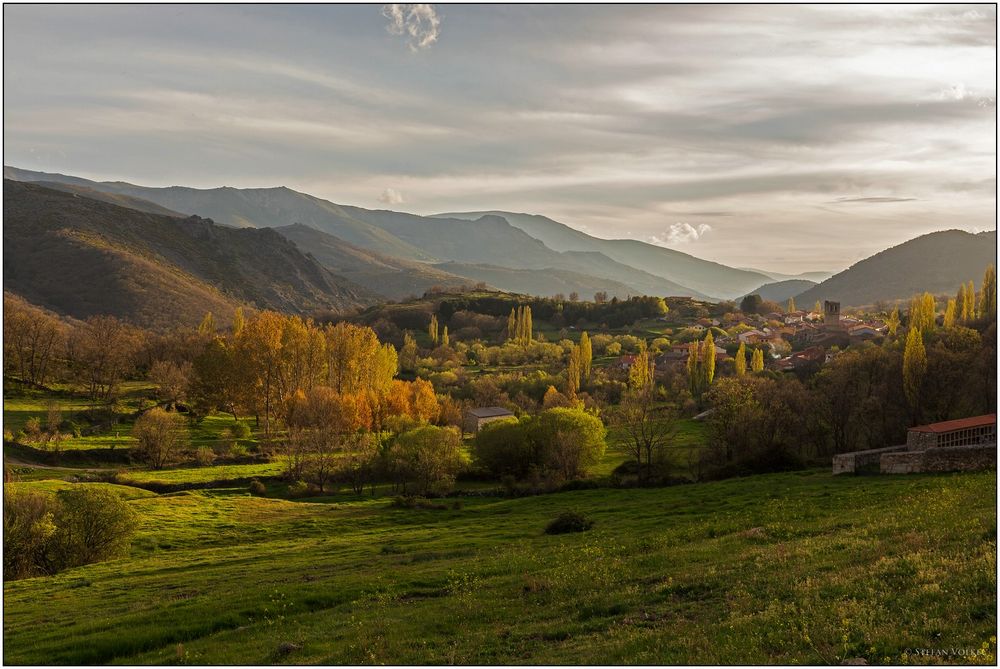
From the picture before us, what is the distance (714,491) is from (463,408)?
223ft

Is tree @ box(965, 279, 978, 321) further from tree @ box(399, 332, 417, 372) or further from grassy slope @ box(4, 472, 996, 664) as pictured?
tree @ box(399, 332, 417, 372)

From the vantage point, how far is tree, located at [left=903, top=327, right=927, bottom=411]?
62.5m

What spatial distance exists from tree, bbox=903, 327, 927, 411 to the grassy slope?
25878mm

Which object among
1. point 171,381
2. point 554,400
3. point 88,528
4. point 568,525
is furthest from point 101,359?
point 568,525

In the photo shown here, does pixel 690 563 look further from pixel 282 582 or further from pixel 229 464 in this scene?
pixel 229 464

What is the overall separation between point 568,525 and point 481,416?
62.7 m

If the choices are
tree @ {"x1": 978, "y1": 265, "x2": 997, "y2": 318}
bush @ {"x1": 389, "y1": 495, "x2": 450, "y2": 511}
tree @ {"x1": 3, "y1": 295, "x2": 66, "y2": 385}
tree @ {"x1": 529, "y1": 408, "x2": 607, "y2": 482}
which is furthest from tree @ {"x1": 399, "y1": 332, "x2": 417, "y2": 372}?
tree @ {"x1": 978, "y1": 265, "x2": 997, "y2": 318}

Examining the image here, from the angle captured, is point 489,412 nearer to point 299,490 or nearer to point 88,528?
point 299,490

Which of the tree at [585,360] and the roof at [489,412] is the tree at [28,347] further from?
the tree at [585,360]

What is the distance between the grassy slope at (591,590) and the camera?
13438mm

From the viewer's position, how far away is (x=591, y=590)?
20.3 m

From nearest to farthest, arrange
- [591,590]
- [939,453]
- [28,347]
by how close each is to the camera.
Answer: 1. [591,590]
2. [939,453]
3. [28,347]

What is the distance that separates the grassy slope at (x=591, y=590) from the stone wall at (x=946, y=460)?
4293mm

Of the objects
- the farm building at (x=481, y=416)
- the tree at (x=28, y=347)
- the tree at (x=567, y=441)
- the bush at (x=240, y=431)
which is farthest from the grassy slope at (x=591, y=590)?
the tree at (x=28, y=347)
